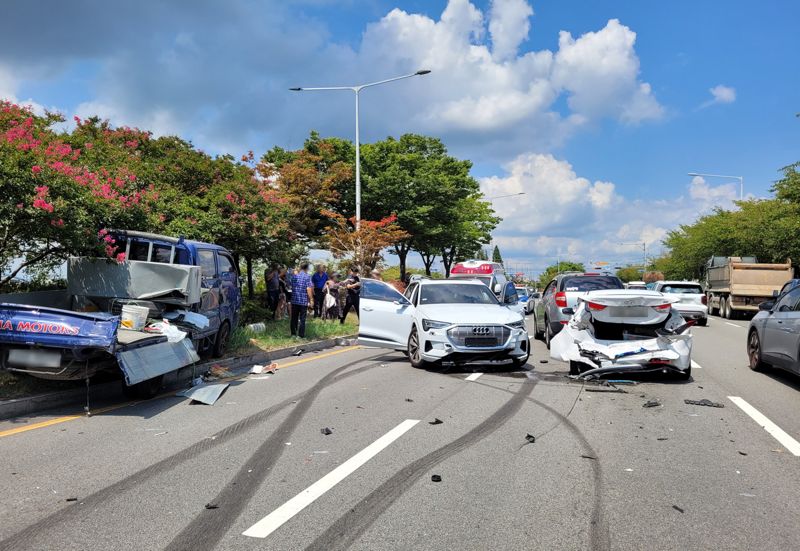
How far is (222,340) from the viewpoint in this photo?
452 inches

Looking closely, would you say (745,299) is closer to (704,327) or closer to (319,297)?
(704,327)

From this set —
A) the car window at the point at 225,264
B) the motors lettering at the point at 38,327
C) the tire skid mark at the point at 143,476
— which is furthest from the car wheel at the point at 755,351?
the motors lettering at the point at 38,327

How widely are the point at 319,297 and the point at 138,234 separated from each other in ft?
31.5

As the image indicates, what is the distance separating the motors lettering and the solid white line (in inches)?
141

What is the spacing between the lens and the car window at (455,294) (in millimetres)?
11578

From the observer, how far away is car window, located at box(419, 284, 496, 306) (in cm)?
1158

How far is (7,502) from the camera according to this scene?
13.9 ft

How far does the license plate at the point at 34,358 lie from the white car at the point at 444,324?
220 inches

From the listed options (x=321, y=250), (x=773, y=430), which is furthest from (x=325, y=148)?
(x=773, y=430)

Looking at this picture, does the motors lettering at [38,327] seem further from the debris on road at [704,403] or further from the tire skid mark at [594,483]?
the debris on road at [704,403]

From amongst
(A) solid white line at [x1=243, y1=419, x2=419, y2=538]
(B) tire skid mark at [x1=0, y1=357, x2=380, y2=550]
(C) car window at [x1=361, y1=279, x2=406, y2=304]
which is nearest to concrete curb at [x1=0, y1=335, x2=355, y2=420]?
(B) tire skid mark at [x1=0, y1=357, x2=380, y2=550]

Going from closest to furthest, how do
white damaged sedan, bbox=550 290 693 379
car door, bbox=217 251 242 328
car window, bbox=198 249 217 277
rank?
1. white damaged sedan, bbox=550 290 693 379
2. car window, bbox=198 249 217 277
3. car door, bbox=217 251 242 328

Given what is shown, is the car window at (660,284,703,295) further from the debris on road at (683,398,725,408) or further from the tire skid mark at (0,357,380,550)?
the tire skid mark at (0,357,380,550)

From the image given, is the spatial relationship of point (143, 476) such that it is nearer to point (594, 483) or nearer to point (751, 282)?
point (594, 483)
